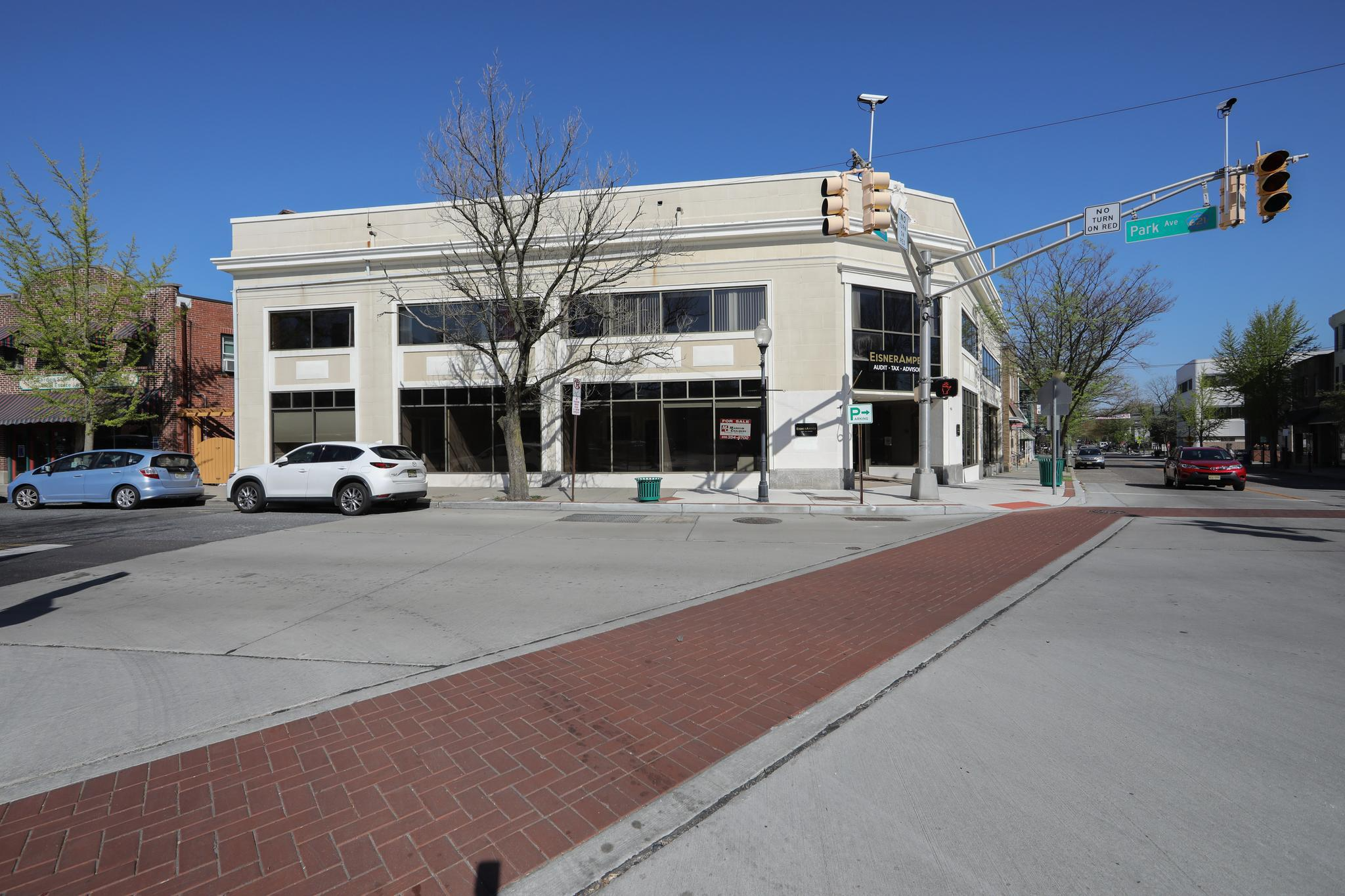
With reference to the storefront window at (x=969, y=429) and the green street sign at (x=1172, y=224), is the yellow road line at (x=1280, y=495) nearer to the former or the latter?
the storefront window at (x=969, y=429)

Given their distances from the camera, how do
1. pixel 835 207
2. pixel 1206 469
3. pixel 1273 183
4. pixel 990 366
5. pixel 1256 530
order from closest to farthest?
pixel 1273 183 → pixel 835 207 → pixel 1256 530 → pixel 1206 469 → pixel 990 366

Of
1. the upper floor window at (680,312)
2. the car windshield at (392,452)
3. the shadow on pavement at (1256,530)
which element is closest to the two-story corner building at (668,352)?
the upper floor window at (680,312)

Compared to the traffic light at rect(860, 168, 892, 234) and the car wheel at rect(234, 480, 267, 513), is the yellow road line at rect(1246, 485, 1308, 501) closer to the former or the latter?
the traffic light at rect(860, 168, 892, 234)

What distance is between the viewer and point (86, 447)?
→ 73.7 feet

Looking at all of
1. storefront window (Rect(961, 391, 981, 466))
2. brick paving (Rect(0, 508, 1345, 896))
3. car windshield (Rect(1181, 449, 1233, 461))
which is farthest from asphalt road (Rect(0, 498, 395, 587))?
car windshield (Rect(1181, 449, 1233, 461))

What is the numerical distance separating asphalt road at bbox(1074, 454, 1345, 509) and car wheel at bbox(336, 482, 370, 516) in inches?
A: 709

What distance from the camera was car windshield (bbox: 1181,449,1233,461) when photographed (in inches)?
909

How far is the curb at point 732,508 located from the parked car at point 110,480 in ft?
20.9

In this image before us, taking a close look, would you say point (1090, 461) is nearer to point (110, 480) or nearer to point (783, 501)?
point (783, 501)

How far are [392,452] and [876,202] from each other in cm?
1145

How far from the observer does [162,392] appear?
25422 mm

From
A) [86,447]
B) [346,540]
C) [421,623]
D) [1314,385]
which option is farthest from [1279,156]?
[1314,385]

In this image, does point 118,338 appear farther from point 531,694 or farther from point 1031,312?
point 1031,312

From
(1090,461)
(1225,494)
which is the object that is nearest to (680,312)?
(1225,494)
